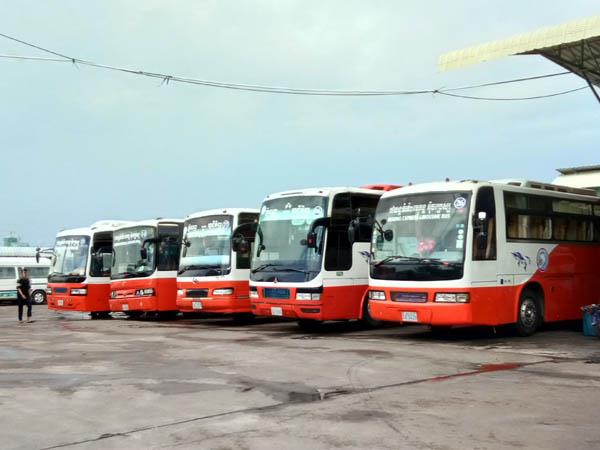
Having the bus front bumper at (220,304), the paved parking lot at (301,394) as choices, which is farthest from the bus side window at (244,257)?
the paved parking lot at (301,394)

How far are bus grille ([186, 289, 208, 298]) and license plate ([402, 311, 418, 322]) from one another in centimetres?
606

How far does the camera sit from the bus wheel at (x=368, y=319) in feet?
51.5

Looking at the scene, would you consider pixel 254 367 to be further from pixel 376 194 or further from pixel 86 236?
pixel 86 236

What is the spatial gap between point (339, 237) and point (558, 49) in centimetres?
569

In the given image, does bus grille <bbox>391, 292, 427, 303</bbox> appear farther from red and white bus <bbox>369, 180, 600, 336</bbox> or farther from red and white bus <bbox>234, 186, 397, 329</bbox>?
red and white bus <bbox>234, 186, 397, 329</bbox>

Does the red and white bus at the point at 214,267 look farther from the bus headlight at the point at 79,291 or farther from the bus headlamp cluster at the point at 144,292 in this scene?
the bus headlight at the point at 79,291

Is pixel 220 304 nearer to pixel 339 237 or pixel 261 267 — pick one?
pixel 261 267

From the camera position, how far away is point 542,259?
1435 cm

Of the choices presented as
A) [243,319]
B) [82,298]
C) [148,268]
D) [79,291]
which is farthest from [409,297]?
[79,291]

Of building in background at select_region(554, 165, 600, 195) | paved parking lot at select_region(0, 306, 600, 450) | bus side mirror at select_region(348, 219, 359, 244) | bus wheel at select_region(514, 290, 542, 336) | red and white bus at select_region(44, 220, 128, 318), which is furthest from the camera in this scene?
red and white bus at select_region(44, 220, 128, 318)

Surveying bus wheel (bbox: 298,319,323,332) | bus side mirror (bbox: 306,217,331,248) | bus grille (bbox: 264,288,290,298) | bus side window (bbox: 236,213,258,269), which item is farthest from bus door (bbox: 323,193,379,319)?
bus side window (bbox: 236,213,258,269)

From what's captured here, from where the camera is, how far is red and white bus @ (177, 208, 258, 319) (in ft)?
56.9

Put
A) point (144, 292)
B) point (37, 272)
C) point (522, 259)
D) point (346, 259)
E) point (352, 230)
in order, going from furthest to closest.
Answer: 1. point (37, 272)
2. point (144, 292)
3. point (346, 259)
4. point (352, 230)
5. point (522, 259)

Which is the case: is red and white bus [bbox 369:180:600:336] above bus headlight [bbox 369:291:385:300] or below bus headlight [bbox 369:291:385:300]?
above
